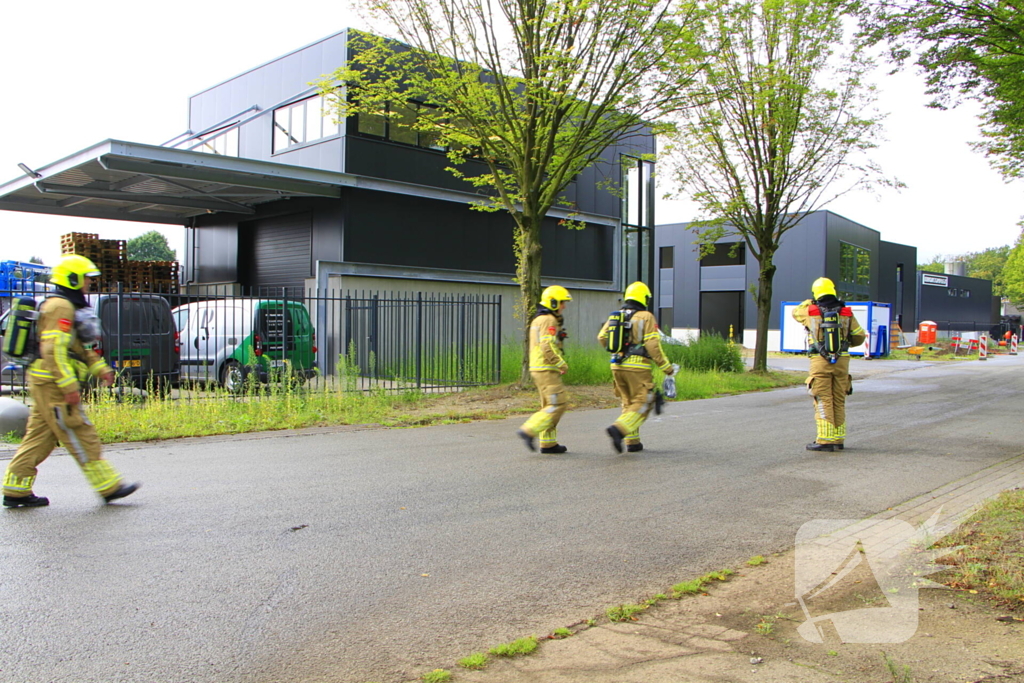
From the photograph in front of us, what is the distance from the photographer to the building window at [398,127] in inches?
822

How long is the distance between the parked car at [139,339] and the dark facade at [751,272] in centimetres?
3231

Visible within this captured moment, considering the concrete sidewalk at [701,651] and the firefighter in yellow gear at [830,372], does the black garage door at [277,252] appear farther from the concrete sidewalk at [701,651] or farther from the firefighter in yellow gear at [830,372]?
the concrete sidewalk at [701,651]

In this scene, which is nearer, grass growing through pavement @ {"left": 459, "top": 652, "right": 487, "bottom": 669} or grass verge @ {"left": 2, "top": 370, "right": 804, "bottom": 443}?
grass growing through pavement @ {"left": 459, "top": 652, "right": 487, "bottom": 669}

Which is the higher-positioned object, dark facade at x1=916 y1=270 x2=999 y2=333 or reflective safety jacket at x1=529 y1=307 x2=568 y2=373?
dark facade at x1=916 y1=270 x2=999 y2=333

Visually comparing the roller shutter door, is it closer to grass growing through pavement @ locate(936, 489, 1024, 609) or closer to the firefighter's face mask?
the firefighter's face mask

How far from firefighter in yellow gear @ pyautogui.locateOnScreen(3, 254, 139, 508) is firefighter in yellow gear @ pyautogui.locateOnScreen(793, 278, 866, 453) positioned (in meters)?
7.37

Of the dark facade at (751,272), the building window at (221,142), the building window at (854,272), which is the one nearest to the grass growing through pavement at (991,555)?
the building window at (221,142)

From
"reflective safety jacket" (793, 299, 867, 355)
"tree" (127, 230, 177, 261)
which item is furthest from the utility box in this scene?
"tree" (127, 230, 177, 261)

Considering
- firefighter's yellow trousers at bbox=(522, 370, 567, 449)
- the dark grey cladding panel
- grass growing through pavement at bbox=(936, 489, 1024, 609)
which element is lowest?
grass growing through pavement at bbox=(936, 489, 1024, 609)

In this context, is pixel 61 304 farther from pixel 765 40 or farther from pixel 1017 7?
pixel 765 40

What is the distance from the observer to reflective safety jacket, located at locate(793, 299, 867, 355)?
9.22m

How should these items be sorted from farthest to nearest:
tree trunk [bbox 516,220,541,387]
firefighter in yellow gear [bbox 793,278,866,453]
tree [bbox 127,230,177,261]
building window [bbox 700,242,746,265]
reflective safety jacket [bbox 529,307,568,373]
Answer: tree [bbox 127,230,177,261] < building window [bbox 700,242,746,265] < tree trunk [bbox 516,220,541,387] < firefighter in yellow gear [bbox 793,278,866,453] < reflective safety jacket [bbox 529,307,568,373]

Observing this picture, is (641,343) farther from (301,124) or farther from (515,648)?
(301,124)

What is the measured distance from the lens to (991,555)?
4.70 meters
